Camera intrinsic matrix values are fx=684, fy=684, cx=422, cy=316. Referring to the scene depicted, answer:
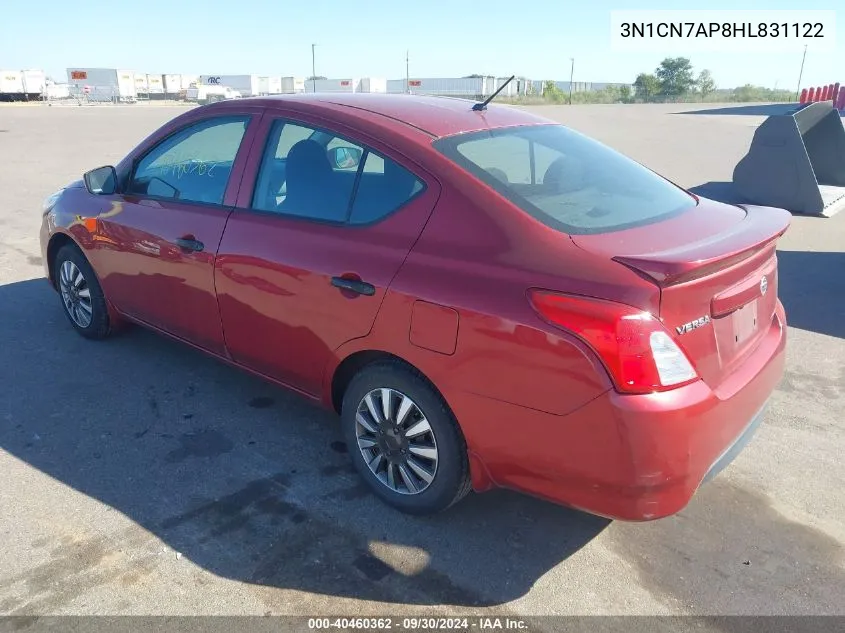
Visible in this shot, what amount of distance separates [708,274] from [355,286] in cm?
138

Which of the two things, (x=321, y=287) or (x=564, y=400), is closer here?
(x=564, y=400)

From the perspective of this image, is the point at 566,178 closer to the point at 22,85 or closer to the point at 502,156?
the point at 502,156

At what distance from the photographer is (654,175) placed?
348 cm

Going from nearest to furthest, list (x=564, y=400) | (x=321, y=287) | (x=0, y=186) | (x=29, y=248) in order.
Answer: (x=564, y=400)
(x=321, y=287)
(x=29, y=248)
(x=0, y=186)

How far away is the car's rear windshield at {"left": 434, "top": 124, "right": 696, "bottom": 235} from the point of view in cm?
274

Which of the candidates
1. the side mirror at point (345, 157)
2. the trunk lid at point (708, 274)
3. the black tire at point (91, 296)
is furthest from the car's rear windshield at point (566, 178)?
the black tire at point (91, 296)

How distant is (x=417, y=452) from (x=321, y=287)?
0.84 meters

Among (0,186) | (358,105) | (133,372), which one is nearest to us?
(358,105)

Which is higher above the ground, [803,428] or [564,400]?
[564,400]

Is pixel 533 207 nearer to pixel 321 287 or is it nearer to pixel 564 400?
pixel 564 400

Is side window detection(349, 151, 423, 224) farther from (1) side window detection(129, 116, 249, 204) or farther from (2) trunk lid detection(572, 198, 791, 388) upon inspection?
(1) side window detection(129, 116, 249, 204)

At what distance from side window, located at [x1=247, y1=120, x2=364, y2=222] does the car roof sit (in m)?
0.15

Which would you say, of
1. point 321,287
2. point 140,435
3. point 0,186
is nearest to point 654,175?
point 321,287

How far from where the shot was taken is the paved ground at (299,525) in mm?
2582
